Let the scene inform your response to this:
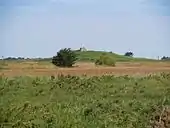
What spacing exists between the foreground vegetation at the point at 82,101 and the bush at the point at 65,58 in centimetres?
2117

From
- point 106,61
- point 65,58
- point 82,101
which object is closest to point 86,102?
point 82,101

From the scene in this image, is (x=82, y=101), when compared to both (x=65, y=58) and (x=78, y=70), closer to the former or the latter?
(x=78, y=70)

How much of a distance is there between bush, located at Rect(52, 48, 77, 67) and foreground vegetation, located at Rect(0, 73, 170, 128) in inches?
834

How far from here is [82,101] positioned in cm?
2402

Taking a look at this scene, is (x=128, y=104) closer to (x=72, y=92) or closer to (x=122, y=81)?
(x=72, y=92)

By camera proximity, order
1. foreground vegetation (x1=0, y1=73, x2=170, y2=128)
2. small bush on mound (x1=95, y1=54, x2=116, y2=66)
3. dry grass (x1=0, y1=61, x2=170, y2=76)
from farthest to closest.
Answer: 1. small bush on mound (x1=95, y1=54, x2=116, y2=66)
2. dry grass (x1=0, y1=61, x2=170, y2=76)
3. foreground vegetation (x1=0, y1=73, x2=170, y2=128)

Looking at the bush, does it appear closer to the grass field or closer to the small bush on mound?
the small bush on mound

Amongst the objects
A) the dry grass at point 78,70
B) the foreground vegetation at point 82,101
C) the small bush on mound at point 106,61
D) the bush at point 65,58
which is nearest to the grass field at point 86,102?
the foreground vegetation at point 82,101

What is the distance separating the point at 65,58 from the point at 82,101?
105ft

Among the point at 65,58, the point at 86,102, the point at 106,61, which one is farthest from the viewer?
the point at 106,61

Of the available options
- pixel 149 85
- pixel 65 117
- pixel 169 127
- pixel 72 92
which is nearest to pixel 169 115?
pixel 169 127

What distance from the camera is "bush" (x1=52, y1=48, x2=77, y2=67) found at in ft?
182

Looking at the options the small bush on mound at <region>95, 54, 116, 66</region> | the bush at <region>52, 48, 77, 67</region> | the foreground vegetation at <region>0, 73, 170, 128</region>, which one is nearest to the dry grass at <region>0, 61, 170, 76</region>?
the bush at <region>52, 48, 77, 67</region>

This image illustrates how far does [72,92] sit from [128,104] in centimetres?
626
